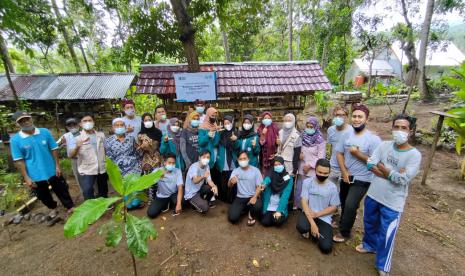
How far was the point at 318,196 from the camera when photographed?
134 inches

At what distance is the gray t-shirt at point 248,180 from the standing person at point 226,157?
0.41 metres

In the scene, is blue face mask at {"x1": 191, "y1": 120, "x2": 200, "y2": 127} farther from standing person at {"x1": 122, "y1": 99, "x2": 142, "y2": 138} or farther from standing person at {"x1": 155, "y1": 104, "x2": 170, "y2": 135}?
standing person at {"x1": 122, "y1": 99, "x2": 142, "y2": 138}

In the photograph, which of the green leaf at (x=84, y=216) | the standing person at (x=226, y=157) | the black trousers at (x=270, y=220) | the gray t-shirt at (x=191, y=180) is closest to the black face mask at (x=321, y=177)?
the black trousers at (x=270, y=220)

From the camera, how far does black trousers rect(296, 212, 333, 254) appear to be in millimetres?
3211

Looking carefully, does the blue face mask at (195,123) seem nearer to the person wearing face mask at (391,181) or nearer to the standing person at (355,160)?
the standing person at (355,160)

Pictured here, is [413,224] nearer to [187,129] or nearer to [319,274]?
[319,274]

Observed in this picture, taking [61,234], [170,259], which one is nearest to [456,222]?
[170,259]

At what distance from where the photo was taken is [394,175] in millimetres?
2533

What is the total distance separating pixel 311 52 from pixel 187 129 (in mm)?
21697

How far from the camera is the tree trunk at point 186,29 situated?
5095 mm

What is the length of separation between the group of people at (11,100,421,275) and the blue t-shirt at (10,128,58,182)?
0.01m

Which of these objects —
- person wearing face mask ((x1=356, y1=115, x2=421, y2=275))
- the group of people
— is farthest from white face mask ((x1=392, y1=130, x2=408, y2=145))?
the group of people

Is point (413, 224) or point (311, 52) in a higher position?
point (311, 52)

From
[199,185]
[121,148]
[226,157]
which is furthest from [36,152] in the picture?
[226,157]
